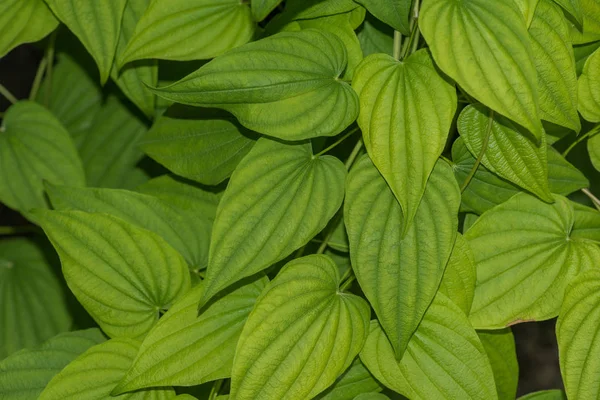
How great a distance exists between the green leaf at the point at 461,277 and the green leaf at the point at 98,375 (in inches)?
11.5

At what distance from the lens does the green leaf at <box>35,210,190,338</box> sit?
815 mm

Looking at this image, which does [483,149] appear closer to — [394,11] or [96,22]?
[394,11]

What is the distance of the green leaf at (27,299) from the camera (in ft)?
3.56

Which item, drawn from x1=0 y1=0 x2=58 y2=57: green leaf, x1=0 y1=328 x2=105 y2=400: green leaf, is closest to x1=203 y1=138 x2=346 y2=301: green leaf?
x1=0 y1=328 x2=105 y2=400: green leaf

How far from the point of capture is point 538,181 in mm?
782

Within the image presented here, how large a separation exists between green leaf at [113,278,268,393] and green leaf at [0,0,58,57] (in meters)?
0.38

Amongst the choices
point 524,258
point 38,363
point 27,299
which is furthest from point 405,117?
point 27,299

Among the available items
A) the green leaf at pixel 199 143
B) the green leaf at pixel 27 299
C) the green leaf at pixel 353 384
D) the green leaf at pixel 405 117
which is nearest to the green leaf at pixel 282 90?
the green leaf at pixel 405 117

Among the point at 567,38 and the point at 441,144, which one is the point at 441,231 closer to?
the point at 441,144

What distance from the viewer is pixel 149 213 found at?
881mm

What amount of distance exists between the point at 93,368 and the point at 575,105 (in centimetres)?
54

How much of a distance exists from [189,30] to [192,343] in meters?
0.32

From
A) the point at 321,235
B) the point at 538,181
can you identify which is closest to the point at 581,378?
the point at 538,181

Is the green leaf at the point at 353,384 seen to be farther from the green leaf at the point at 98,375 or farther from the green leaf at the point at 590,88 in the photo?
the green leaf at the point at 590,88
